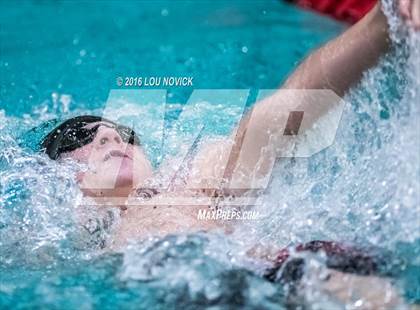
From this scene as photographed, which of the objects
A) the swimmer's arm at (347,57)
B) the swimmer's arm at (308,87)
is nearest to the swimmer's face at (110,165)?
the swimmer's arm at (308,87)

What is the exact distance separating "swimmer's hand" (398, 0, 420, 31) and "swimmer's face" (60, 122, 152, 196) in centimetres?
79

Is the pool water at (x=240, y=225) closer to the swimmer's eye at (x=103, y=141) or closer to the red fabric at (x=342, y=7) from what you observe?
the swimmer's eye at (x=103, y=141)

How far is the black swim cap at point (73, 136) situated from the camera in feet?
6.12

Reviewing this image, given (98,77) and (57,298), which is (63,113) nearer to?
(98,77)

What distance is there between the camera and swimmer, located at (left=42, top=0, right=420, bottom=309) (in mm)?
1404

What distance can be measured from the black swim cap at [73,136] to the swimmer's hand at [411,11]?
838 millimetres

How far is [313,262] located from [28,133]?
1.29 m

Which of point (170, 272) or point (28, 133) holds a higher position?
point (28, 133)

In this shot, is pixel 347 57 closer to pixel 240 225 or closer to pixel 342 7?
pixel 240 225

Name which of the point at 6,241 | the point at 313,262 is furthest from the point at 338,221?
the point at 6,241

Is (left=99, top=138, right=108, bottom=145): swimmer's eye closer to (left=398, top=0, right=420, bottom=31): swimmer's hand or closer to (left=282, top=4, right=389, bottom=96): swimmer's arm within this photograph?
(left=282, top=4, right=389, bottom=96): swimmer's arm

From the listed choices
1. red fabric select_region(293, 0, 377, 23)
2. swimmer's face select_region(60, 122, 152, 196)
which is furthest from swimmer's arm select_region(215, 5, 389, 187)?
red fabric select_region(293, 0, 377, 23)

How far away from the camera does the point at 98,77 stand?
10.5 feet

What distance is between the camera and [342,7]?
377 cm
